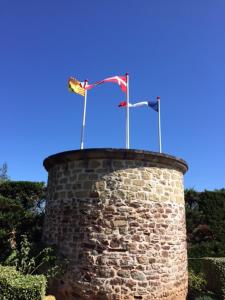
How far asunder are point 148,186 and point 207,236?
6623 mm

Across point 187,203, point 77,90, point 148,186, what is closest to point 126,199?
point 148,186

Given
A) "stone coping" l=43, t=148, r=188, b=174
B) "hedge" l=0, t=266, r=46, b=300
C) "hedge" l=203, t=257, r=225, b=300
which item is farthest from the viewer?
"hedge" l=203, t=257, r=225, b=300

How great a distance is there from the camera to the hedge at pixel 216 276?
1066 centimetres

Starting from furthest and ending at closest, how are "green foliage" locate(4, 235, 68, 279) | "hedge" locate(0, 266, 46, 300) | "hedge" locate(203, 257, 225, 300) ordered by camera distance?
"hedge" locate(203, 257, 225, 300) → "green foliage" locate(4, 235, 68, 279) → "hedge" locate(0, 266, 46, 300)

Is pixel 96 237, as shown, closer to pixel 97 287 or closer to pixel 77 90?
pixel 97 287

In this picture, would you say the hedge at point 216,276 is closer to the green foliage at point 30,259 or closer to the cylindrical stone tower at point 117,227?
the cylindrical stone tower at point 117,227

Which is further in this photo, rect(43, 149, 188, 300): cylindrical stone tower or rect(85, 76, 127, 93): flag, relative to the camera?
rect(85, 76, 127, 93): flag

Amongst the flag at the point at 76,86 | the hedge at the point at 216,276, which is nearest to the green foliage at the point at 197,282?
the hedge at the point at 216,276

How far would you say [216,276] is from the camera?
36.1 ft

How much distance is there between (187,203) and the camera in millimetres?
14891

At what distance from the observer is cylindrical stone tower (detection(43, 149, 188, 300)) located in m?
8.73

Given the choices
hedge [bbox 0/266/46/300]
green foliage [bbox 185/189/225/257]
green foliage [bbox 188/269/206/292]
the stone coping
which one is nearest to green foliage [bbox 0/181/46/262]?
the stone coping

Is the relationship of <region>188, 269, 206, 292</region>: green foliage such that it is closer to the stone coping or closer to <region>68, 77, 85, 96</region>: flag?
the stone coping

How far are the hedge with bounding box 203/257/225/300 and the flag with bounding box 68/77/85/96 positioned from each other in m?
7.52
